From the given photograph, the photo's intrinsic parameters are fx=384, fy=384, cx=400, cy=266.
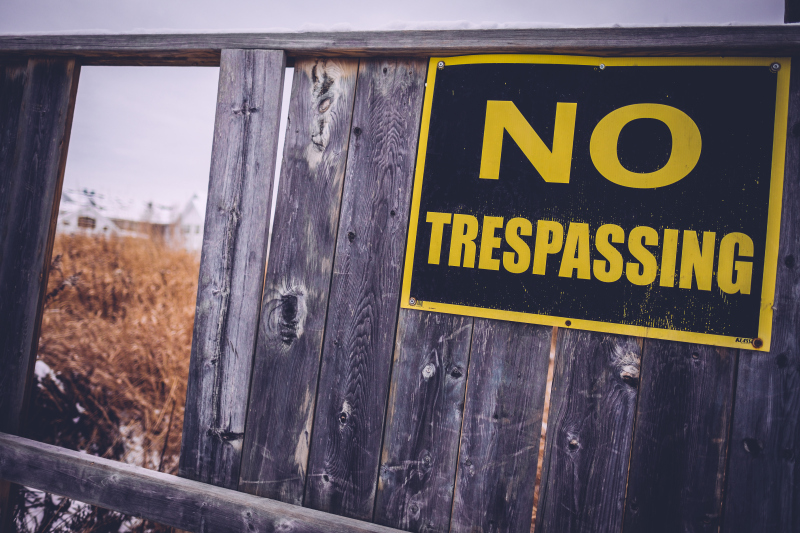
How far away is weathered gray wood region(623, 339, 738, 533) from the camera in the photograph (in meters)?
1.15

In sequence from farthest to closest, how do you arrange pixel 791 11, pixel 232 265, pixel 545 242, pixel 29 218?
1. pixel 29 218
2. pixel 232 265
3. pixel 545 242
4. pixel 791 11

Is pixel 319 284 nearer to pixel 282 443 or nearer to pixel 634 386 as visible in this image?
pixel 282 443

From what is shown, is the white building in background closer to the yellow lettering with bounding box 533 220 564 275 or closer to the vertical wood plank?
the vertical wood plank

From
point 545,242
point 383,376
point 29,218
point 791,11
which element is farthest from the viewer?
point 29,218

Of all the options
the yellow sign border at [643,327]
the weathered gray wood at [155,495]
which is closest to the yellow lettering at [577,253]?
the yellow sign border at [643,327]

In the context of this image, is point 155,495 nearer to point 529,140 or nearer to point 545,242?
point 545,242

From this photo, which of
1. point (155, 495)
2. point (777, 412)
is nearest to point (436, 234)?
point (777, 412)

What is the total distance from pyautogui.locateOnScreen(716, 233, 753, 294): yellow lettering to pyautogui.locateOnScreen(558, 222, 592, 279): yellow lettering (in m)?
0.37

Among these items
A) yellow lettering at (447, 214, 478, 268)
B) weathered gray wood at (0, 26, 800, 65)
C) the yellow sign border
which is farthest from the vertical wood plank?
yellow lettering at (447, 214, 478, 268)

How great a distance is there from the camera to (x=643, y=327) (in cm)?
117

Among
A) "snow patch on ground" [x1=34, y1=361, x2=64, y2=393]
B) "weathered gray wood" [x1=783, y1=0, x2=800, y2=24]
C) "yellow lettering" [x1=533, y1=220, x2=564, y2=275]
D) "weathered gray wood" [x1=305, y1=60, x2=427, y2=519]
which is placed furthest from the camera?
"snow patch on ground" [x1=34, y1=361, x2=64, y2=393]

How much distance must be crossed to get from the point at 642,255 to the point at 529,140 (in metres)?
0.50

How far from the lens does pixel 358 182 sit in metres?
1.38

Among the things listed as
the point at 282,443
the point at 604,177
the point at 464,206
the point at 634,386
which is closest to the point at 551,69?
the point at 604,177
